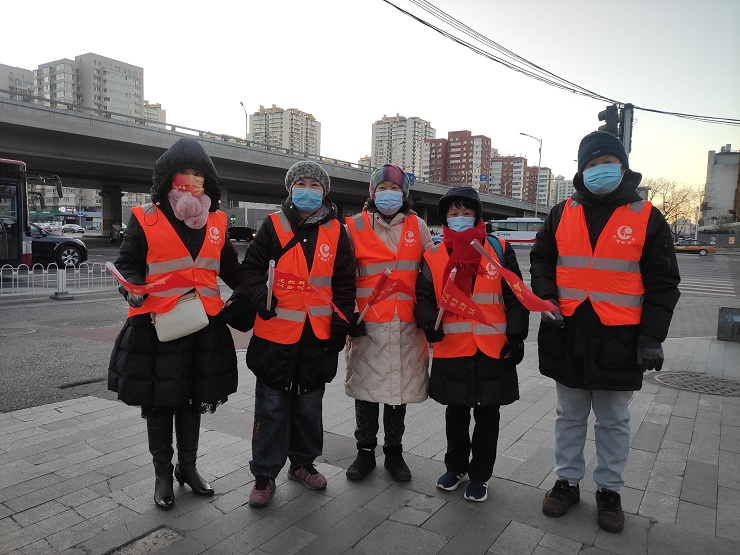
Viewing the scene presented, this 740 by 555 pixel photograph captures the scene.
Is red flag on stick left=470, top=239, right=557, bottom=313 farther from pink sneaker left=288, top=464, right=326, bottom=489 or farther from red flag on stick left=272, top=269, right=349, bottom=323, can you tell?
pink sneaker left=288, top=464, right=326, bottom=489

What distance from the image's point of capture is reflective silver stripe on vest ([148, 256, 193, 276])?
3.11 meters

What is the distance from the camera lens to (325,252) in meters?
3.35

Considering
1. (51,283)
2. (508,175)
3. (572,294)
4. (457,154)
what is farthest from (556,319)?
(508,175)

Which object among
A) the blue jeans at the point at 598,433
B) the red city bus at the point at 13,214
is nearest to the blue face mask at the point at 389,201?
the blue jeans at the point at 598,433

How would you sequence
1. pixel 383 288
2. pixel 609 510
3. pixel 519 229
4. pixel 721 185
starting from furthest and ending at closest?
1. pixel 721 185
2. pixel 519 229
3. pixel 383 288
4. pixel 609 510

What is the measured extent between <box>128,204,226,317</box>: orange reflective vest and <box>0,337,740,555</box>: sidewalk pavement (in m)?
1.20

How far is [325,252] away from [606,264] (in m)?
1.68

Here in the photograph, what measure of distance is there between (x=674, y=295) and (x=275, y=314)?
7.60 ft

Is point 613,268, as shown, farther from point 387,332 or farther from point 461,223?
point 387,332

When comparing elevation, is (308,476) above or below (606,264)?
below

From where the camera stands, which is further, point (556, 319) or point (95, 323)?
point (95, 323)

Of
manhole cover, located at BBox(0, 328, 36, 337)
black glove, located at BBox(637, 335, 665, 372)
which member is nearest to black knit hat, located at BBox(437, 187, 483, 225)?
black glove, located at BBox(637, 335, 665, 372)

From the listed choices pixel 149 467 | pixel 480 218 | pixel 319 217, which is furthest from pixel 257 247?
pixel 149 467

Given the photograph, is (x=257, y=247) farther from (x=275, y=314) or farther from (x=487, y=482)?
(x=487, y=482)
